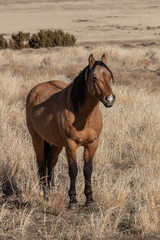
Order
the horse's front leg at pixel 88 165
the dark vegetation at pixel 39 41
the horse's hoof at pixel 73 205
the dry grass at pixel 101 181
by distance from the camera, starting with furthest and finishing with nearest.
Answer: the dark vegetation at pixel 39 41 < the horse's hoof at pixel 73 205 < the horse's front leg at pixel 88 165 < the dry grass at pixel 101 181

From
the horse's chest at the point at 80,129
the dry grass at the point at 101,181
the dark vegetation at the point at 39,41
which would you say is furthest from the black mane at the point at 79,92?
the dark vegetation at the point at 39,41

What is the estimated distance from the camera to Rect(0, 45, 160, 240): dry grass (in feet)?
13.4

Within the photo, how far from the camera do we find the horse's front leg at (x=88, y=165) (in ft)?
14.6

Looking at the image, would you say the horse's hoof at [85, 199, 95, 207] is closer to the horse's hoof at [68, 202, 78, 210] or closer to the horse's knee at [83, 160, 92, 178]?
the horse's hoof at [68, 202, 78, 210]

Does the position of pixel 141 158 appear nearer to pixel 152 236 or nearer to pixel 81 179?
pixel 81 179

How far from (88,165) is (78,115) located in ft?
1.92

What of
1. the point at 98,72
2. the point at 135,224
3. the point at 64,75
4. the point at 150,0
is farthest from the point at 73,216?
the point at 150,0

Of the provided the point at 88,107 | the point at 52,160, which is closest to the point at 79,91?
the point at 88,107

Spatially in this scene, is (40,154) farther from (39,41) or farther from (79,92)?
(39,41)

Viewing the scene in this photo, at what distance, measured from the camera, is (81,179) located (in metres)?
5.38

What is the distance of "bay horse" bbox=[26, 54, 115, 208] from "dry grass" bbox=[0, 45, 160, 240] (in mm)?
297

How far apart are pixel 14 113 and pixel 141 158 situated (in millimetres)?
3169

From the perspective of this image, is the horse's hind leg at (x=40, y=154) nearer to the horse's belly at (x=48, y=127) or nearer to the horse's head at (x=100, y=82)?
the horse's belly at (x=48, y=127)

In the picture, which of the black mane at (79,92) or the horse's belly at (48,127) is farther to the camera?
the horse's belly at (48,127)
